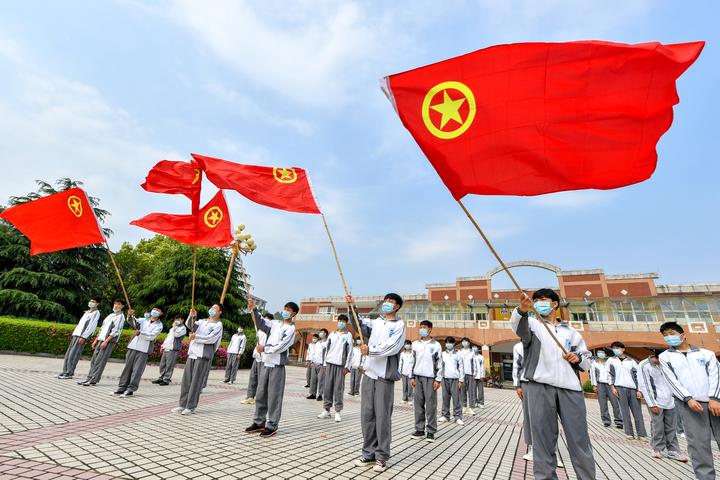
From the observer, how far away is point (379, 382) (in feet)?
15.9

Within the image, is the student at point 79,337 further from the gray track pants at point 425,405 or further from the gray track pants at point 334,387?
the gray track pants at point 425,405

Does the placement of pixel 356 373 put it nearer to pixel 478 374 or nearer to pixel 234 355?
pixel 478 374

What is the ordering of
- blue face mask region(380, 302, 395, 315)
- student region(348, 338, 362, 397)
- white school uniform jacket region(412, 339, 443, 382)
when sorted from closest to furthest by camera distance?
blue face mask region(380, 302, 395, 315), white school uniform jacket region(412, 339, 443, 382), student region(348, 338, 362, 397)

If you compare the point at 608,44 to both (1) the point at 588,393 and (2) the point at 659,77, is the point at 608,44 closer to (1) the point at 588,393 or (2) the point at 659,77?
(2) the point at 659,77

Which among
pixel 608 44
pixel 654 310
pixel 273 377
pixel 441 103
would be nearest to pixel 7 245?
pixel 273 377

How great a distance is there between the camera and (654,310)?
96.3ft

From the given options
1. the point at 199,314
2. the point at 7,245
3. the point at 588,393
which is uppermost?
Result: the point at 7,245

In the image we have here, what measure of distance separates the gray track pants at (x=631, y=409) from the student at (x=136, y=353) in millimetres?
11988

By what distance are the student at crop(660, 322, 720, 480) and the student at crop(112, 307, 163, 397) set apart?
10275 mm

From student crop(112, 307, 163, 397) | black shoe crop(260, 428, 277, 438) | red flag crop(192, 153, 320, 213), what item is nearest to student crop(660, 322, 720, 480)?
black shoe crop(260, 428, 277, 438)

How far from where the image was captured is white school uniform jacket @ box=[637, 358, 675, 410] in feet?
22.5

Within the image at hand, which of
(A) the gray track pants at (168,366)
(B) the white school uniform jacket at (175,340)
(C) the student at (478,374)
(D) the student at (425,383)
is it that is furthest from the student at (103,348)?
(C) the student at (478,374)

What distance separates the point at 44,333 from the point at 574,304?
3846 cm

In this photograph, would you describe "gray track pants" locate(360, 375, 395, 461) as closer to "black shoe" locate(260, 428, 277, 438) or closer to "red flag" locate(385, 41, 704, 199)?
"black shoe" locate(260, 428, 277, 438)
